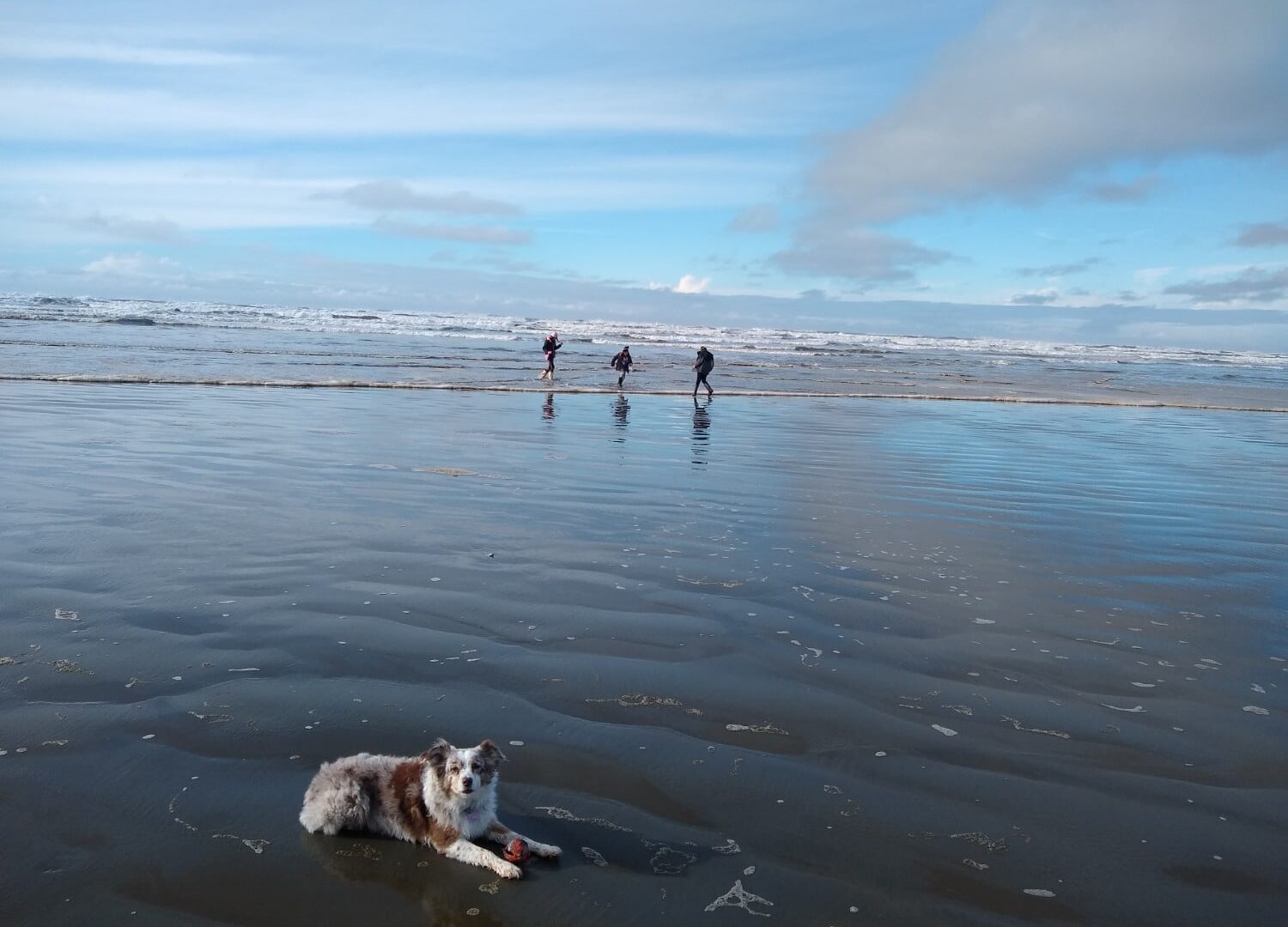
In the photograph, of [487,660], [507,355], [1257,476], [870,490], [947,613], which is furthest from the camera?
[507,355]

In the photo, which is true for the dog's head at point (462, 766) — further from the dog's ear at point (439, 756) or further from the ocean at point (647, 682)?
the ocean at point (647, 682)

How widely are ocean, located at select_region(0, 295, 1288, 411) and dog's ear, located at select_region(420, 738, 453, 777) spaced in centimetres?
2475

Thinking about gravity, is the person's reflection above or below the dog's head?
above

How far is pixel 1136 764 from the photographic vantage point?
5309mm

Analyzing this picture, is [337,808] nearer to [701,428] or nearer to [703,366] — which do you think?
[701,428]

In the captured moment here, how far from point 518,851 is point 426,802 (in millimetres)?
508

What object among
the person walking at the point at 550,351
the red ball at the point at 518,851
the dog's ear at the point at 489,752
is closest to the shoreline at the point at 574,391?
the person walking at the point at 550,351

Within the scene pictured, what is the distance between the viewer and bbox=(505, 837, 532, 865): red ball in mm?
4203

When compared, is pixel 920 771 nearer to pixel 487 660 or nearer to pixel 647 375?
pixel 487 660

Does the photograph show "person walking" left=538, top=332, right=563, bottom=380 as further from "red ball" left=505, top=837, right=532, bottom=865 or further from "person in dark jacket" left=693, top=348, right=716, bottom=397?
"red ball" left=505, top=837, right=532, bottom=865

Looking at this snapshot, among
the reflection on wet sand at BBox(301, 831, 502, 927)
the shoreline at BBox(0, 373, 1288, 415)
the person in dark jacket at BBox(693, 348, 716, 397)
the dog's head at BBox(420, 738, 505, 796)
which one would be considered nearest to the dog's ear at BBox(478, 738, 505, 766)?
the dog's head at BBox(420, 738, 505, 796)

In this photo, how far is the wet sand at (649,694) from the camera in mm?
4148

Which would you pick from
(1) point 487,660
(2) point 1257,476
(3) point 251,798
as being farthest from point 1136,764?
(2) point 1257,476

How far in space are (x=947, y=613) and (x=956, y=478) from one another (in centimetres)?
775
